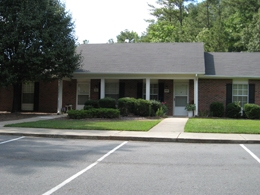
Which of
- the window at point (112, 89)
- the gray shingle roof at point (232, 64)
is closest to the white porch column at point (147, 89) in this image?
the window at point (112, 89)

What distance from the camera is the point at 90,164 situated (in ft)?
24.3

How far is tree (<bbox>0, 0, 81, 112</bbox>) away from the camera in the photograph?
17812mm

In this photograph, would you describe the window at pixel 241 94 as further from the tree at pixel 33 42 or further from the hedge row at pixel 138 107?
the tree at pixel 33 42

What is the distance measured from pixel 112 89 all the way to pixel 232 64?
27.8 ft

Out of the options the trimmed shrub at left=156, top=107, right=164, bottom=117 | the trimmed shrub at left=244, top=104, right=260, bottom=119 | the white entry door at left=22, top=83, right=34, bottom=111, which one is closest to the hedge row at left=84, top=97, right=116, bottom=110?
the trimmed shrub at left=156, top=107, right=164, bottom=117

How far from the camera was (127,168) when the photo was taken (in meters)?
7.07

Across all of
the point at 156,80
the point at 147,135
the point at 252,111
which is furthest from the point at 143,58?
the point at 147,135

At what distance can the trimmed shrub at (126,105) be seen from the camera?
753 inches

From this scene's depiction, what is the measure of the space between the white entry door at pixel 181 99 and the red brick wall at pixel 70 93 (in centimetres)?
713

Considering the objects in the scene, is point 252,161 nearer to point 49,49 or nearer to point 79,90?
point 49,49

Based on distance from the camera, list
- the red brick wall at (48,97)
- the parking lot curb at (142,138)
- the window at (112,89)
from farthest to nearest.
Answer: the red brick wall at (48,97), the window at (112,89), the parking lot curb at (142,138)

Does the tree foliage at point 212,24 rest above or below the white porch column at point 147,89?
above

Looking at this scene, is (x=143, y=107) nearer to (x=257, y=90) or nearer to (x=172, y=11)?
(x=257, y=90)

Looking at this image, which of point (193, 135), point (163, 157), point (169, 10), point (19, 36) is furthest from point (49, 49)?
point (169, 10)
